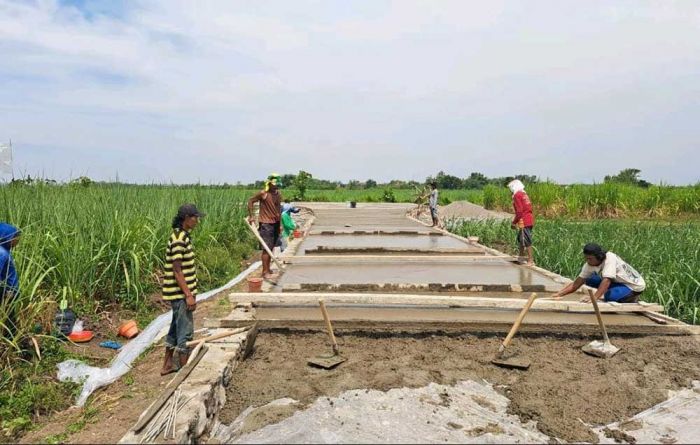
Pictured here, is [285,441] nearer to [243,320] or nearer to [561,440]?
[561,440]

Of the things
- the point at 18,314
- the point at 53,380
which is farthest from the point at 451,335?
the point at 18,314

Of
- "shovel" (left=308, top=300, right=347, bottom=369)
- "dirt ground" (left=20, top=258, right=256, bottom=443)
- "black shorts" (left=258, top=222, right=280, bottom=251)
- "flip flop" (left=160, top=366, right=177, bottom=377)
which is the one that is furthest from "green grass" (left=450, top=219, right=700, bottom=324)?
"dirt ground" (left=20, top=258, right=256, bottom=443)

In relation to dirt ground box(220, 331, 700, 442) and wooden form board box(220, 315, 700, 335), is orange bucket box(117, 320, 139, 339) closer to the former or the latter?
wooden form board box(220, 315, 700, 335)

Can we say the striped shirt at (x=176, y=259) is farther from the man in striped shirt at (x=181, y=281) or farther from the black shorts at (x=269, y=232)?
the black shorts at (x=269, y=232)

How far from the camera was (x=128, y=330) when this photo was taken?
4746 millimetres

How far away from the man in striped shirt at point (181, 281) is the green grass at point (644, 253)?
15.0 ft

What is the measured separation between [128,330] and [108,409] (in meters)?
1.52

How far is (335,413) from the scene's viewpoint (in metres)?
2.90

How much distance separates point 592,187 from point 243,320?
56.6ft

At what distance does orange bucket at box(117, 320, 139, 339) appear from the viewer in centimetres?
474

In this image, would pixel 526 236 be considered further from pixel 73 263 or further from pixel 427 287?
pixel 73 263

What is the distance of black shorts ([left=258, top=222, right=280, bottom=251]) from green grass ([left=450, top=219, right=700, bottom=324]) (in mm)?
3973

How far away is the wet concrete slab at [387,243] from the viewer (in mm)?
9055

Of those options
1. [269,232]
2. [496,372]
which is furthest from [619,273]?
[269,232]
